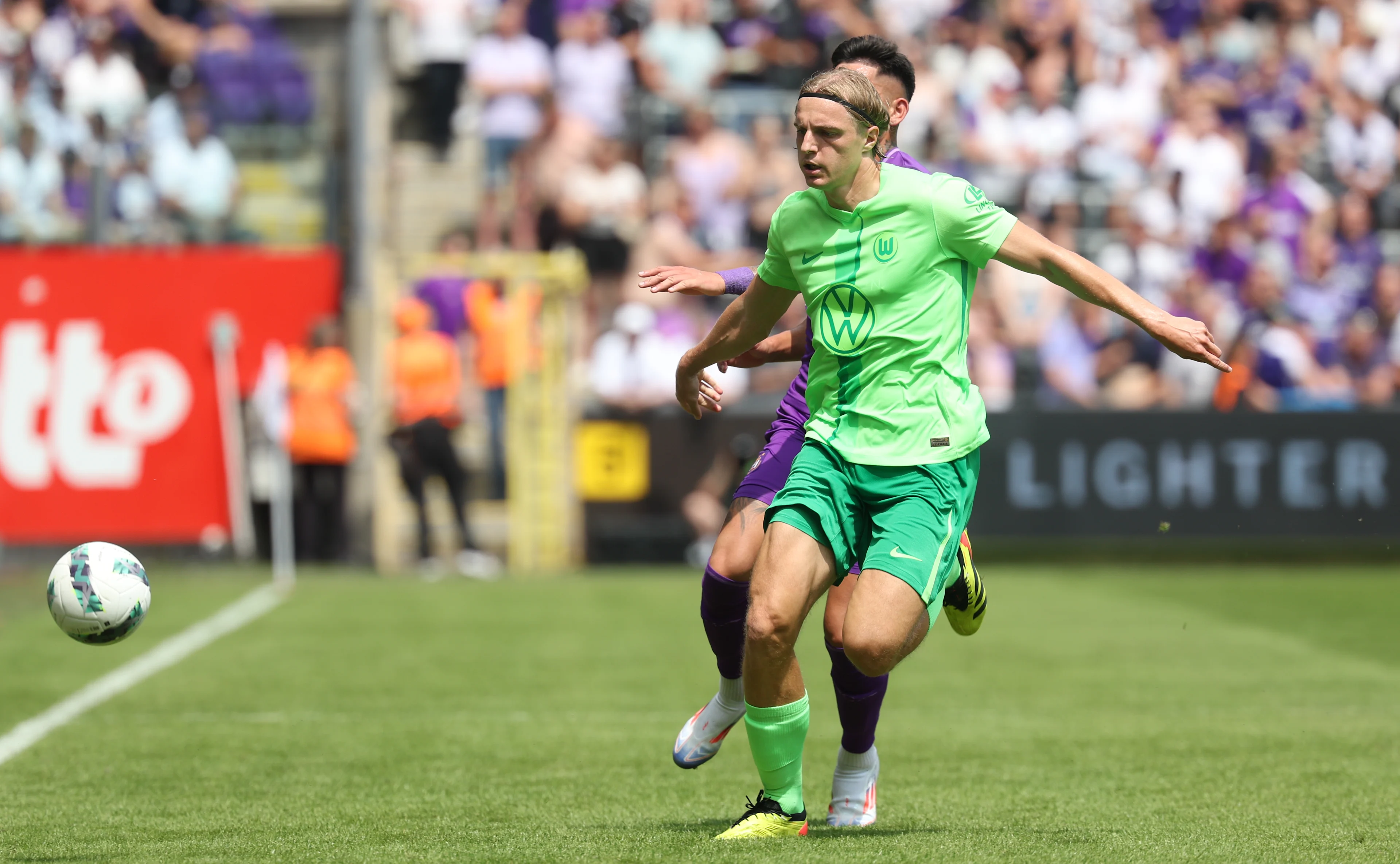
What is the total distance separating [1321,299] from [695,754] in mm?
12990

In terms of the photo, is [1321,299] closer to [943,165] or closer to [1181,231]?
[1181,231]

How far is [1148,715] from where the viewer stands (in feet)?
29.1

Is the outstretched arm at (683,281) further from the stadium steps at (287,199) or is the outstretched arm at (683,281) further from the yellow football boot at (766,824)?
the stadium steps at (287,199)

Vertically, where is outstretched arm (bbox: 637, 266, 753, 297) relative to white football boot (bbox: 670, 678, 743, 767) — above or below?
above

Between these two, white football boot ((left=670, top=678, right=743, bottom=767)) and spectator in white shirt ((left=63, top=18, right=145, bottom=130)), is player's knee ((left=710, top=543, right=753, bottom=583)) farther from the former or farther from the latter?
spectator in white shirt ((left=63, top=18, right=145, bottom=130))

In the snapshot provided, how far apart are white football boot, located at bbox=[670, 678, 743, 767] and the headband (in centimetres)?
203

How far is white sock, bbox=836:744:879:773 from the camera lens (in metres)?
6.08

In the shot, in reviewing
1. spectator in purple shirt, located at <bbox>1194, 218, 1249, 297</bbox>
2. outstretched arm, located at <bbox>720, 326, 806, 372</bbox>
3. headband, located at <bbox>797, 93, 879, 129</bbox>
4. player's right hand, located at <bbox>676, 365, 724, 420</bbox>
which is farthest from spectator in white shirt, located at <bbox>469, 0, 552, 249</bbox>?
headband, located at <bbox>797, 93, 879, 129</bbox>

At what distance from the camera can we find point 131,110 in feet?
57.4

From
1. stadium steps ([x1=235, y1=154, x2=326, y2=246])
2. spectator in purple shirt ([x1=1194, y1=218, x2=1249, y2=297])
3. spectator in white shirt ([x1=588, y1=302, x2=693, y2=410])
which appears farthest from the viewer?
spectator in purple shirt ([x1=1194, y1=218, x2=1249, y2=297])

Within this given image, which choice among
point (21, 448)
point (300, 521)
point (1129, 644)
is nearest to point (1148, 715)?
point (1129, 644)

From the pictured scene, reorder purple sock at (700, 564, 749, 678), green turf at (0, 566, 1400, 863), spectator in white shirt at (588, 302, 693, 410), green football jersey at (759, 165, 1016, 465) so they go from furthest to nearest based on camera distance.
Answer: spectator in white shirt at (588, 302, 693, 410), purple sock at (700, 564, 749, 678), green turf at (0, 566, 1400, 863), green football jersey at (759, 165, 1016, 465)

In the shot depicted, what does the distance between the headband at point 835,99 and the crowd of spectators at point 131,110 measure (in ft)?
41.4

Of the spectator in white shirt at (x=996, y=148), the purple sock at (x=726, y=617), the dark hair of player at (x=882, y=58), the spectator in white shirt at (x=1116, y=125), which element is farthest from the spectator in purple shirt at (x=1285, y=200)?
the purple sock at (x=726, y=617)
